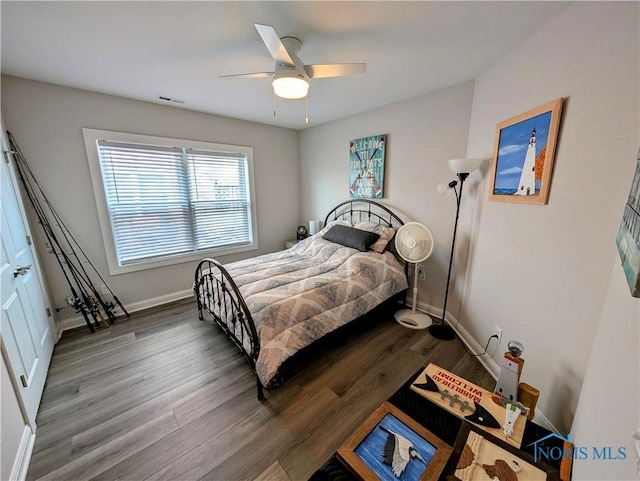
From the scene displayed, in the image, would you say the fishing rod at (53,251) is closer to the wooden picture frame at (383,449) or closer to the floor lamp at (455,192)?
the wooden picture frame at (383,449)

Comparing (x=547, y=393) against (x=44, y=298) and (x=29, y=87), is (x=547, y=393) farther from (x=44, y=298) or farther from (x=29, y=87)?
(x=29, y=87)

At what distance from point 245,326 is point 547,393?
81.1 inches

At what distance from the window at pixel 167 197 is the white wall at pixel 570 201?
3373 millimetres

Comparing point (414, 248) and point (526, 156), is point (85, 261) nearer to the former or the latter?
point (414, 248)

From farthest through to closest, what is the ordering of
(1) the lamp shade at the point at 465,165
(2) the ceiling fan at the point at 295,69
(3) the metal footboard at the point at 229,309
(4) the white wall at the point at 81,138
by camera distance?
(4) the white wall at the point at 81,138
(1) the lamp shade at the point at 465,165
(3) the metal footboard at the point at 229,309
(2) the ceiling fan at the point at 295,69

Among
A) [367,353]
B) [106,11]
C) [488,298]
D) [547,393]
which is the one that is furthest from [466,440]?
[106,11]

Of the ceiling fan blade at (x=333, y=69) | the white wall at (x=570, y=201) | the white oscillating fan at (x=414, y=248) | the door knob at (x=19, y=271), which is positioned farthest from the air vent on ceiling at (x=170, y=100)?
the white wall at (x=570, y=201)

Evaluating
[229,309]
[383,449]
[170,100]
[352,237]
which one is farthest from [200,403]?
[170,100]

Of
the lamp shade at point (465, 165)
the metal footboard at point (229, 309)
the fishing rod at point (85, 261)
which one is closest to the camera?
the metal footboard at point (229, 309)

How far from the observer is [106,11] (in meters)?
1.40

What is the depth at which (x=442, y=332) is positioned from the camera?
8.36 feet

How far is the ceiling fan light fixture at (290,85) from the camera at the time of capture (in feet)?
5.48

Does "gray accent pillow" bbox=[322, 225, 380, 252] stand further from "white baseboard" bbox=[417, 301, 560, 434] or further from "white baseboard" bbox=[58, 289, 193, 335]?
"white baseboard" bbox=[58, 289, 193, 335]

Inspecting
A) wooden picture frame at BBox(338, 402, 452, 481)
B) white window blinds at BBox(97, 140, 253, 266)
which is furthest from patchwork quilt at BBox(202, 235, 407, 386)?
white window blinds at BBox(97, 140, 253, 266)
